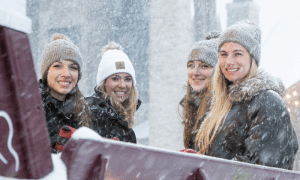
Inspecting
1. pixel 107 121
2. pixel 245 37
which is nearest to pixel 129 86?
pixel 107 121

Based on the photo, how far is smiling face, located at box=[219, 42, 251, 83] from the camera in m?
1.91

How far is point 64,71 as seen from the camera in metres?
2.35

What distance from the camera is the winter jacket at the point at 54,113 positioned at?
2.16m

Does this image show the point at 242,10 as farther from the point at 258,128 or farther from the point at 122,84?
the point at 258,128

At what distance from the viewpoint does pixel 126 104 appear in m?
2.91

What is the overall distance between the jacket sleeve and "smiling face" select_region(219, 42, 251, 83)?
0.87 feet

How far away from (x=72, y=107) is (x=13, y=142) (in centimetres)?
169

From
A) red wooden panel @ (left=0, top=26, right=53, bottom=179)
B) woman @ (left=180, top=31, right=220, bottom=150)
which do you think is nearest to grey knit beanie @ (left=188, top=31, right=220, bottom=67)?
woman @ (left=180, top=31, right=220, bottom=150)

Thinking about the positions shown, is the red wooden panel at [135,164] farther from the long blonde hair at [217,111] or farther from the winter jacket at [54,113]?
the winter jacket at [54,113]

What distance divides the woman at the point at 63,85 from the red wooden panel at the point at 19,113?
1531mm

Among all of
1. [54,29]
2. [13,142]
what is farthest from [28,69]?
[54,29]

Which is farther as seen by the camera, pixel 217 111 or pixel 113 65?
pixel 113 65

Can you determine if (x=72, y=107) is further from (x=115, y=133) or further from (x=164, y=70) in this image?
(x=164, y=70)

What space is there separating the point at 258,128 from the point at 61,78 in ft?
4.92
